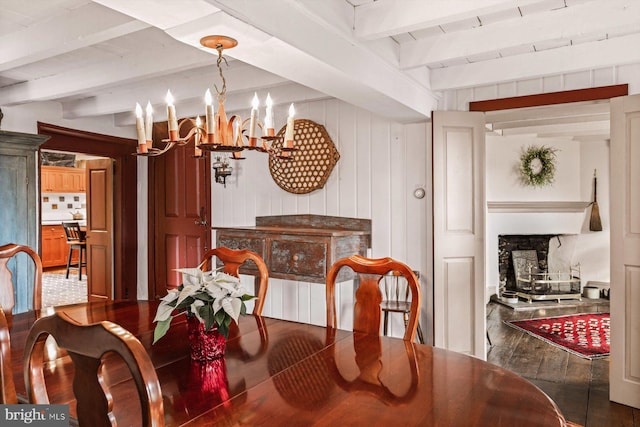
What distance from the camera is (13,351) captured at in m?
1.68

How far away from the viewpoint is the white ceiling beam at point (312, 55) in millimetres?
1722

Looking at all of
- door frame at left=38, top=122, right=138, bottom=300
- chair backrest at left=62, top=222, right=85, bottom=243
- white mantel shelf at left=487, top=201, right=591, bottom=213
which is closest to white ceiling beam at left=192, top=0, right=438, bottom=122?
door frame at left=38, top=122, right=138, bottom=300

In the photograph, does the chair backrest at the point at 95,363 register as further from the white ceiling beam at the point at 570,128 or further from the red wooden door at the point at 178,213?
the white ceiling beam at the point at 570,128

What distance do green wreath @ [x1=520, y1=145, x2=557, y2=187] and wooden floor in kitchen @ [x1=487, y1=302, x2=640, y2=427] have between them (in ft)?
7.95

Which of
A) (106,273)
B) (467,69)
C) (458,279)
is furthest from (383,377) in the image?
(106,273)

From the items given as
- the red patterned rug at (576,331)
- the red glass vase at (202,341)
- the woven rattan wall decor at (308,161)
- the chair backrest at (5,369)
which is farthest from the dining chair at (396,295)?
the chair backrest at (5,369)

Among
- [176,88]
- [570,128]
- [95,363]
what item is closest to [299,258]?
[176,88]

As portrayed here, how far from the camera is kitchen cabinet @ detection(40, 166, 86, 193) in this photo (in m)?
9.24

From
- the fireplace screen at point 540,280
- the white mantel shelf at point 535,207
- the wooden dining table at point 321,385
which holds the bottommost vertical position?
the fireplace screen at point 540,280

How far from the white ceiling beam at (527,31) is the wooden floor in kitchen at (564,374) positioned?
2235 millimetres

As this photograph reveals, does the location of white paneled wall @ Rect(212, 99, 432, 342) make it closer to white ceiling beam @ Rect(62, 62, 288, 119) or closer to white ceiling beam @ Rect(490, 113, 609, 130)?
white ceiling beam @ Rect(62, 62, 288, 119)

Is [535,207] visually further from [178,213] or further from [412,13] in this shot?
[412,13]

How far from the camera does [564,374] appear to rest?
3.51 metres

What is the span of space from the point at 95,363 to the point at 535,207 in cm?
671
